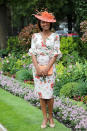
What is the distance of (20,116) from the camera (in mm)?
6133

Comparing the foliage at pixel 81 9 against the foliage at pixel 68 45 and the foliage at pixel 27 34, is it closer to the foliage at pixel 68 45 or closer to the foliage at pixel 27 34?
the foliage at pixel 68 45

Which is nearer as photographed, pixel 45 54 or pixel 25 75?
pixel 45 54

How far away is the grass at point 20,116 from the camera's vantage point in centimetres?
543

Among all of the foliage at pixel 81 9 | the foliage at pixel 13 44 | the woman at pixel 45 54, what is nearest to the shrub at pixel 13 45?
the foliage at pixel 13 44

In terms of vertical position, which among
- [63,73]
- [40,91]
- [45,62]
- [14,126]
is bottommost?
[63,73]

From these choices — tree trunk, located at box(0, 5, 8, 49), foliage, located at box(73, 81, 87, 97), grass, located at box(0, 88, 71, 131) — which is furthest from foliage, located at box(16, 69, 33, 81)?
tree trunk, located at box(0, 5, 8, 49)

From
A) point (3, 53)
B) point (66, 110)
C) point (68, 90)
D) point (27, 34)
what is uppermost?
point (66, 110)

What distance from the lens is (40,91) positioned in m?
5.07

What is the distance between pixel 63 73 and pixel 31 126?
3441mm

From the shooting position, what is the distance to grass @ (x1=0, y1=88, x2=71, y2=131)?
5.43 metres

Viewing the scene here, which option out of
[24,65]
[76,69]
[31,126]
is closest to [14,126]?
[31,126]

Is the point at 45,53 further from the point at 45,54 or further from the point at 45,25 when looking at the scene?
the point at 45,25

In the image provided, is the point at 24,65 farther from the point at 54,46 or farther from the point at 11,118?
the point at 54,46

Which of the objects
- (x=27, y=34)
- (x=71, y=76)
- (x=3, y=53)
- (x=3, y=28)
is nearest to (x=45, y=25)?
(x=71, y=76)
